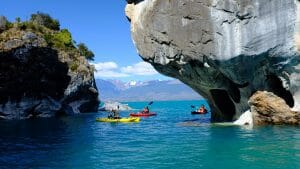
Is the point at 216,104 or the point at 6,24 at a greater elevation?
the point at 6,24

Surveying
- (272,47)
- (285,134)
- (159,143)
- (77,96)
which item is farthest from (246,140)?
(77,96)

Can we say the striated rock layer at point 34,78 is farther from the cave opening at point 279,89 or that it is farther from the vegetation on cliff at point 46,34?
the cave opening at point 279,89

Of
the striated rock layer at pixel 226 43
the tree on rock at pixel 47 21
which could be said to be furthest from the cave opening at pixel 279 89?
the tree on rock at pixel 47 21

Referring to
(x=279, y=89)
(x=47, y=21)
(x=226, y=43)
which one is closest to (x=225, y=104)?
(x=279, y=89)

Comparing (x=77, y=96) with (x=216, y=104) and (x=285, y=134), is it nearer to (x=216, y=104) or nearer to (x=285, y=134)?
(x=216, y=104)

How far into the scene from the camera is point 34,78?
79.2m

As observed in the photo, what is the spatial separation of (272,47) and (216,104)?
12.7 metres

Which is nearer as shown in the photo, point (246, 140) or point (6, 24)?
point (246, 140)

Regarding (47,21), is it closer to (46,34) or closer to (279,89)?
(46,34)

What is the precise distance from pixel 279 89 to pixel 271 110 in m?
2.55

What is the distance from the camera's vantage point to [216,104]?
158ft

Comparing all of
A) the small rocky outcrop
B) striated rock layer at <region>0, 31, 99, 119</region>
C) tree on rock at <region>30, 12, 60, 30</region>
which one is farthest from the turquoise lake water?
tree on rock at <region>30, 12, 60, 30</region>

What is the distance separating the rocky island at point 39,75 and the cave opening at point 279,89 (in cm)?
4775

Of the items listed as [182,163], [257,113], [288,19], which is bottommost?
[182,163]
